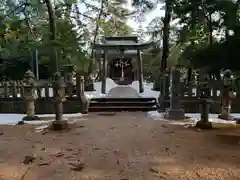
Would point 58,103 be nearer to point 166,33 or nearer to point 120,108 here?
point 120,108

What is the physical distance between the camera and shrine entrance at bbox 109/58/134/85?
25125 millimetres

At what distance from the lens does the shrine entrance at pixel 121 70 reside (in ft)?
82.4

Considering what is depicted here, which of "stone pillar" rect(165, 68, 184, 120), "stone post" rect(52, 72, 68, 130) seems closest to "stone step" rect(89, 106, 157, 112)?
"stone pillar" rect(165, 68, 184, 120)

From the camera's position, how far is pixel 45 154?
459cm

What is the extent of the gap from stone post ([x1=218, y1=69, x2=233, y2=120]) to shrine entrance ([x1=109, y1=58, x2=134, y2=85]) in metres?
16.8

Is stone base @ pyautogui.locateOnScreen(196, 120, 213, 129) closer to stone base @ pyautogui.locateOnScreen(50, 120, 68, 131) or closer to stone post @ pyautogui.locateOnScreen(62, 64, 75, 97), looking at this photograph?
stone base @ pyautogui.locateOnScreen(50, 120, 68, 131)

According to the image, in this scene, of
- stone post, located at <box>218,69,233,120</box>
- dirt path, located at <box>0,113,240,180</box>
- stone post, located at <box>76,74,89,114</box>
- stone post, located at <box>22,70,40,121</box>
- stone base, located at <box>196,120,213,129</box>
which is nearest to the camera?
dirt path, located at <box>0,113,240,180</box>

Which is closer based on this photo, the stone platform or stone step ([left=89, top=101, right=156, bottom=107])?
stone step ([left=89, top=101, right=156, bottom=107])

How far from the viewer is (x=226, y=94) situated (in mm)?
8086

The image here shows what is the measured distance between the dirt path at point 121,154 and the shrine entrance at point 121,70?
18403 mm

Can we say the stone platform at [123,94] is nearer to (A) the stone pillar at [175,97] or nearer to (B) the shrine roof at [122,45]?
(B) the shrine roof at [122,45]

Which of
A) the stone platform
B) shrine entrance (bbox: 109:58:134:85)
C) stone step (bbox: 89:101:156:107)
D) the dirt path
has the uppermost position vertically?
shrine entrance (bbox: 109:58:134:85)

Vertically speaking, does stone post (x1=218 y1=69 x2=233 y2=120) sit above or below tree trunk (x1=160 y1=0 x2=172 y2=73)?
below

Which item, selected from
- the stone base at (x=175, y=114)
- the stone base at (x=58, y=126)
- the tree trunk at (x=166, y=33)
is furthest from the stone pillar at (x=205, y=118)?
the tree trunk at (x=166, y=33)
